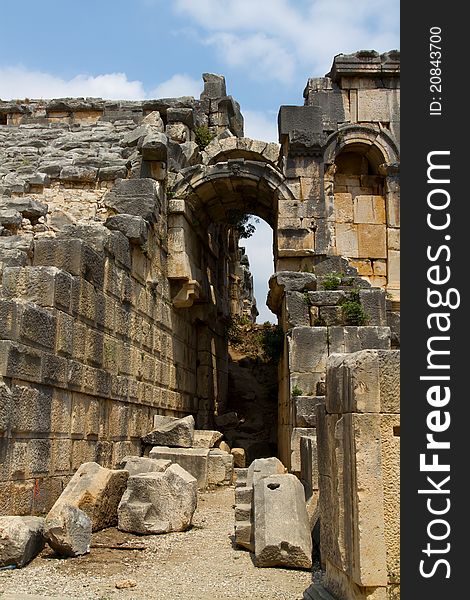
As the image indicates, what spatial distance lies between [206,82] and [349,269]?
798 cm

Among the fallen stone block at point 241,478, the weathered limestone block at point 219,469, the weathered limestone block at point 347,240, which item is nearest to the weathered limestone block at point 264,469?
the fallen stone block at point 241,478

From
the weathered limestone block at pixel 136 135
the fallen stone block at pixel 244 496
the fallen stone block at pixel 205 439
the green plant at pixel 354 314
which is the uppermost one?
the weathered limestone block at pixel 136 135

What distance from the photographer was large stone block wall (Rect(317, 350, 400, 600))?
414 cm

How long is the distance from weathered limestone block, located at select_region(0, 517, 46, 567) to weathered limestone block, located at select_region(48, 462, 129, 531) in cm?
63

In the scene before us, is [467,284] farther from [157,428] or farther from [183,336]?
[183,336]

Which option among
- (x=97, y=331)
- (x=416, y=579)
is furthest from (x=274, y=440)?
(x=416, y=579)

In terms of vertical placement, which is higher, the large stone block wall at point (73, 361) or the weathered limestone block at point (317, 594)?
the large stone block wall at point (73, 361)

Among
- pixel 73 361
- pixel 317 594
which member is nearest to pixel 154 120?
pixel 73 361

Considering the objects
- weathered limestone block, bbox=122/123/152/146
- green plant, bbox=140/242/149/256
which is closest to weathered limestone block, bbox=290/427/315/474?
green plant, bbox=140/242/149/256

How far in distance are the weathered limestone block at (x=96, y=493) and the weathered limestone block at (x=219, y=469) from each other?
9.24ft

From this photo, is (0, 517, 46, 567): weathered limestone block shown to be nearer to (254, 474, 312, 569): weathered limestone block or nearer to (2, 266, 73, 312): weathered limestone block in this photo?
(254, 474, 312, 569): weathered limestone block

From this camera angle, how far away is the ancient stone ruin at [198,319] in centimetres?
493

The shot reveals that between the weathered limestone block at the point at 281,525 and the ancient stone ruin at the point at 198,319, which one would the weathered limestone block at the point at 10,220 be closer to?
the ancient stone ruin at the point at 198,319

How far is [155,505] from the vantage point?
7.56 m
